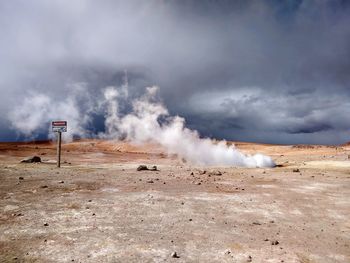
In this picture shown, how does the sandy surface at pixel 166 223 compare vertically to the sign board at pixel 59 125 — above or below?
below

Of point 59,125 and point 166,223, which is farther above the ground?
point 59,125

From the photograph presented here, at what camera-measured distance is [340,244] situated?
10.6m

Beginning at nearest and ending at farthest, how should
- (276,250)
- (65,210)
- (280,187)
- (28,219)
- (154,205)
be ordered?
1. (276,250)
2. (28,219)
3. (65,210)
4. (154,205)
5. (280,187)

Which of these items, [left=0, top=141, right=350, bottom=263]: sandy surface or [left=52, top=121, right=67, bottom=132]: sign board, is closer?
[left=0, top=141, right=350, bottom=263]: sandy surface

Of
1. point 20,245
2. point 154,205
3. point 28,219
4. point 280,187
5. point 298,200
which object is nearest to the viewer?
point 20,245

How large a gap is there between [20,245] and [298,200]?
12.9 m

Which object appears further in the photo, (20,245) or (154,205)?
(154,205)

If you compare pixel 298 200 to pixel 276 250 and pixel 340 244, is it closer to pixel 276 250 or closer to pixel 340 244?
pixel 340 244

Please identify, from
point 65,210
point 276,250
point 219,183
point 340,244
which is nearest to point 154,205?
point 65,210

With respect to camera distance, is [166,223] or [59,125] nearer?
Result: [166,223]

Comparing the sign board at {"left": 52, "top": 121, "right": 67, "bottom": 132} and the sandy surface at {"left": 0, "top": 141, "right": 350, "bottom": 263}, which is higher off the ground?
the sign board at {"left": 52, "top": 121, "right": 67, "bottom": 132}

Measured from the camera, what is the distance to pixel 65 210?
1294 centimetres

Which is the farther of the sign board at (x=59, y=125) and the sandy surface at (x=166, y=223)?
the sign board at (x=59, y=125)

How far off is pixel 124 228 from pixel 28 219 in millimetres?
3321
